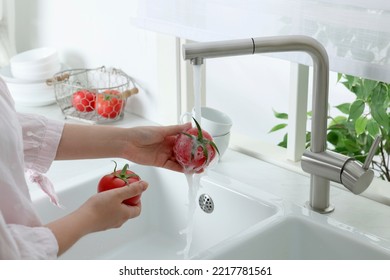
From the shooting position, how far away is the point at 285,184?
1.64 metres

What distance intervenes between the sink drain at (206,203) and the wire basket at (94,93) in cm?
46

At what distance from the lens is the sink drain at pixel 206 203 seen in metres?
Answer: 1.64

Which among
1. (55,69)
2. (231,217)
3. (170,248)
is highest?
(55,69)

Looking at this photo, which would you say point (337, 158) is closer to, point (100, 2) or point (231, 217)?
point (231, 217)

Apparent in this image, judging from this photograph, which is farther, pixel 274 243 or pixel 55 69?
pixel 55 69

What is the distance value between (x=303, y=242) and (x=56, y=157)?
0.52 meters

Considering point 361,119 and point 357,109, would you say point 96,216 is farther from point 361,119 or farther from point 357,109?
point 361,119

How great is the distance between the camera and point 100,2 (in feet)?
6.79

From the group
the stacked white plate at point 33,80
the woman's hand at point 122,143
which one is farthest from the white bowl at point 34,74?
the woman's hand at point 122,143

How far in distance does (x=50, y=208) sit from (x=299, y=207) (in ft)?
1.77

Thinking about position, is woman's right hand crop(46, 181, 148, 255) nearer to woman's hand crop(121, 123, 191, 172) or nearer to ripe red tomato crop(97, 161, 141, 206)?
ripe red tomato crop(97, 161, 141, 206)

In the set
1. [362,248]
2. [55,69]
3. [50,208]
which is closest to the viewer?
[362,248]

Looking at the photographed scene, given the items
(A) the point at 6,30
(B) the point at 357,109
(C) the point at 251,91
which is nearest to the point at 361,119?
(B) the point at 357,109
